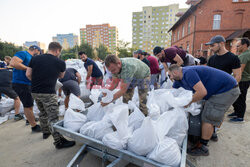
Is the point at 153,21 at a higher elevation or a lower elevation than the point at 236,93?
higher

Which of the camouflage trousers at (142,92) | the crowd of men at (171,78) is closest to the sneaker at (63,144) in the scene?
the crowd of men at (171,78)

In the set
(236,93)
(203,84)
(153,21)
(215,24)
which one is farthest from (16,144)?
(153,21)

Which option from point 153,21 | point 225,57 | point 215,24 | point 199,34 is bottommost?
point 225,57

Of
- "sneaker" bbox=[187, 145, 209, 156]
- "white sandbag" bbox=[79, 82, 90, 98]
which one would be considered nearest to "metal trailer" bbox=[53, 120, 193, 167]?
"sneaker" bbox=[187, 145, 209, 156]

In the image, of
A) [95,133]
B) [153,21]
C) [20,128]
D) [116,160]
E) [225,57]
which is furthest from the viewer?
[153,21]

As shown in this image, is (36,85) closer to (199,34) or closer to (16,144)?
(16,144)

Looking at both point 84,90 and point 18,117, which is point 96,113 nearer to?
point 84,90

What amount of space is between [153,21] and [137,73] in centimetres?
6403

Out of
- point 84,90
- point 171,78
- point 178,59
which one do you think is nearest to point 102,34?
point 84,90

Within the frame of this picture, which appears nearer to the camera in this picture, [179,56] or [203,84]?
[203,84]

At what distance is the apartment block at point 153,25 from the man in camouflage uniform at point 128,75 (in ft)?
186

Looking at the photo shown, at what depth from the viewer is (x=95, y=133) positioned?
4.66 ft

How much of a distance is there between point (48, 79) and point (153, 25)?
210ft

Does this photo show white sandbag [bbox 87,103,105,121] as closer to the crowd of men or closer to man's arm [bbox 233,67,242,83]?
the crowd of men
